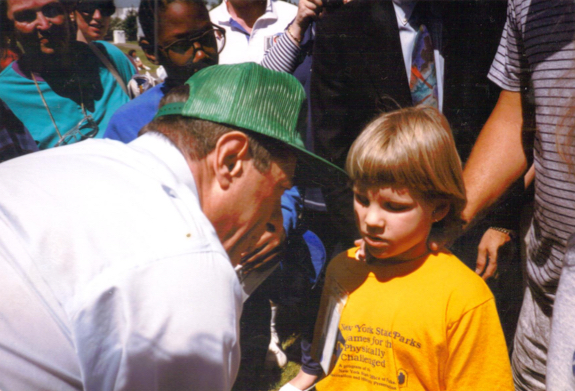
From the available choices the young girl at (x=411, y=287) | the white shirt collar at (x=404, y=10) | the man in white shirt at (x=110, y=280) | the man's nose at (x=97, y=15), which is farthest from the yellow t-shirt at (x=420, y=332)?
the man's nose at (x=97, y=15)

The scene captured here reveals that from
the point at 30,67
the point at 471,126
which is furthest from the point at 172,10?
the point at 471,126

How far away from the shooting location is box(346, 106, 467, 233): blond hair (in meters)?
1.41

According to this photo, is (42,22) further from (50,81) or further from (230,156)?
(230,156)

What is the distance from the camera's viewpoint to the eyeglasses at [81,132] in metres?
1.97

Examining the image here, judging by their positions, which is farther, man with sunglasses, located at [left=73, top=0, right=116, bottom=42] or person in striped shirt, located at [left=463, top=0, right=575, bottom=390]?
man with sunglasses, located at [left=73, top=0, right=116, bottom=42]

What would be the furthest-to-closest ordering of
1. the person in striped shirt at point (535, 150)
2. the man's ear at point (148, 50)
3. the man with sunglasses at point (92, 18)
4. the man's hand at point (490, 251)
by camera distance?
the man with sunglasses at point (92, 18) < the man's ear at point (148, 50) < the man's hand at point (490, 251) < the person in striped shirt at point (535, 150)

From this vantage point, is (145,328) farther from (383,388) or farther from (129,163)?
(383,388)

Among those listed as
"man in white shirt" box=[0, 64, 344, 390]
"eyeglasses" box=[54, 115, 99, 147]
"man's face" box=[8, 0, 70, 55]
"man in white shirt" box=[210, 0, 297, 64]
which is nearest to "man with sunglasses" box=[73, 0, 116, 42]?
"man's face" box=[8, 0, 70, 55]

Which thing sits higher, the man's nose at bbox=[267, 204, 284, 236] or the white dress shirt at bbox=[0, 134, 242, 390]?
the white dress shirt at bbox=[0, 134, 242, 390]

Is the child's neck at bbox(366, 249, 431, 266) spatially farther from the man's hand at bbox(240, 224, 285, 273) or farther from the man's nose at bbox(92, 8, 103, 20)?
the man's nose at bbox(92, 8, 103, 20)

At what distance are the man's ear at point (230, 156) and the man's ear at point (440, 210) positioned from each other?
0.72m

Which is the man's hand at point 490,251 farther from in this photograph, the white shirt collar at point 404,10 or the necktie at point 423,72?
the white shirt collar at point 404,10

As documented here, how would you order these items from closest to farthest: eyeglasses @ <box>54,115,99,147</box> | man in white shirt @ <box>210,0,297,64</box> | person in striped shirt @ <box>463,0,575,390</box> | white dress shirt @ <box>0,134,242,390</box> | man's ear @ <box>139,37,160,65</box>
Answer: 1. white dress shirt @ <box>0,134,242,390</box>
2. person in striped shirt @ <box>463,0,575,390</box>
3. man's ear @ <box>139,37,160,65</box>
4. eyeglasses @ <box>54,115,99,147</box>
5. man in white shirt @ <box>210,0,297,64</box>

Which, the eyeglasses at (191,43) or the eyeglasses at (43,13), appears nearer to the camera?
the eyeglasses at (191,43)
